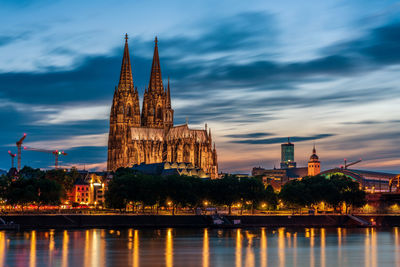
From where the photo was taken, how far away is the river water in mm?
85625

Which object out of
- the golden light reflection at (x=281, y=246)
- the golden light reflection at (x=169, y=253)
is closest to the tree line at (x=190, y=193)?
the golden light reflection at (x=281, y=246)

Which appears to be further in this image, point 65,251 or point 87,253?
point 65,251

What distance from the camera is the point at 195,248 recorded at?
98688mm

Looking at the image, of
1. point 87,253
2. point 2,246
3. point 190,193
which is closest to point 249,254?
point 87,253

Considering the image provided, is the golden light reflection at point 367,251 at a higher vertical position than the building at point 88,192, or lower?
lower

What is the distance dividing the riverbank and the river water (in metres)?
6.16

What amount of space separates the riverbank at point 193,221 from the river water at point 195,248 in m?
6.16

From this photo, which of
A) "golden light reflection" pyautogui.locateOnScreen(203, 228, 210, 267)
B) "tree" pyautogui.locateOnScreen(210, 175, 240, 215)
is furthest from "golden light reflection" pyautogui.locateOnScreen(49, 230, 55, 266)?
"tree" pyautogui.locateOnScreen(210, 175, 240, 215)

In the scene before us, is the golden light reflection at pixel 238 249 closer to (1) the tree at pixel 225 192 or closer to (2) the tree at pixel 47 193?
(1) the tree at pixel 225 192

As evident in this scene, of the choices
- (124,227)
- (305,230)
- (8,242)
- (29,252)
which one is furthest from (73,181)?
(29,252)

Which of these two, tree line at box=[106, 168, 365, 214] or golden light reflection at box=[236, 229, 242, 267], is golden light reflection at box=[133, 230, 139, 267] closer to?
golden light reflection at box=[236, 229, 242, 267]

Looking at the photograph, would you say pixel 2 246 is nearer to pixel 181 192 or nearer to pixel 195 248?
pixel 195 248

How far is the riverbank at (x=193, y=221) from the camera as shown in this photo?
13212 cm

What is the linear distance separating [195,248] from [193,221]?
44973mm
